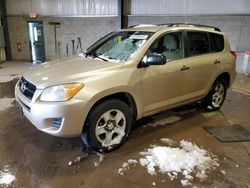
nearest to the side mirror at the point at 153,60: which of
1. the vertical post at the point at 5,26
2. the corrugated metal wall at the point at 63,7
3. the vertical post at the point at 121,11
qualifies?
the vertical post at the point at 121,11

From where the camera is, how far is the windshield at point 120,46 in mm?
3219

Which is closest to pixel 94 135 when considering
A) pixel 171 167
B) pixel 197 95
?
pixel 171 167

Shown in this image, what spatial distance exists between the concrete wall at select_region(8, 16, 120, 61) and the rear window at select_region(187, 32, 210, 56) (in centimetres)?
663

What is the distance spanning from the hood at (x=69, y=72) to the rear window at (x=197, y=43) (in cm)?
141

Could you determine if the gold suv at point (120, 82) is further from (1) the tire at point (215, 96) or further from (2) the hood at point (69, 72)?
(1) the tire at point (215, 96)

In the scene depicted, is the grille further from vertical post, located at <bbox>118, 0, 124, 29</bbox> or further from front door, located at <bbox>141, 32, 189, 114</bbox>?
vertical post, located at <bbox>118, 0, 124, 29</bbox>

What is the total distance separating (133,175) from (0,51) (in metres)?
10.8

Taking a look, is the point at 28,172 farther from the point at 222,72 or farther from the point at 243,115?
the point at 243,115

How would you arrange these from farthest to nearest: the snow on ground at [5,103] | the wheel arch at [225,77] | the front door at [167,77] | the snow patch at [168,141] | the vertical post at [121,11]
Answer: the vertical post at [121,11] < the snow on ground at [5,103] < the wheel arch at [225,77] < the snow patch at [168,141] < the front door at [167,77]

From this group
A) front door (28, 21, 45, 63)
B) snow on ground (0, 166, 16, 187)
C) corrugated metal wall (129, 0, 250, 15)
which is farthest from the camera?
front door (28, 21, 45, 63)

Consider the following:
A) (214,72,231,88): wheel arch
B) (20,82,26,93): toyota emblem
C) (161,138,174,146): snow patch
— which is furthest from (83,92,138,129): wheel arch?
(214,72,231,88): wheel arch

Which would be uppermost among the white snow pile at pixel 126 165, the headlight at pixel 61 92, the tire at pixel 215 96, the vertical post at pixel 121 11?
the vertical post at pixel 121 11

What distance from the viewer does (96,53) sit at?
3662 millimetres

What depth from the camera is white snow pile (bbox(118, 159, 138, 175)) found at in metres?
2.70
